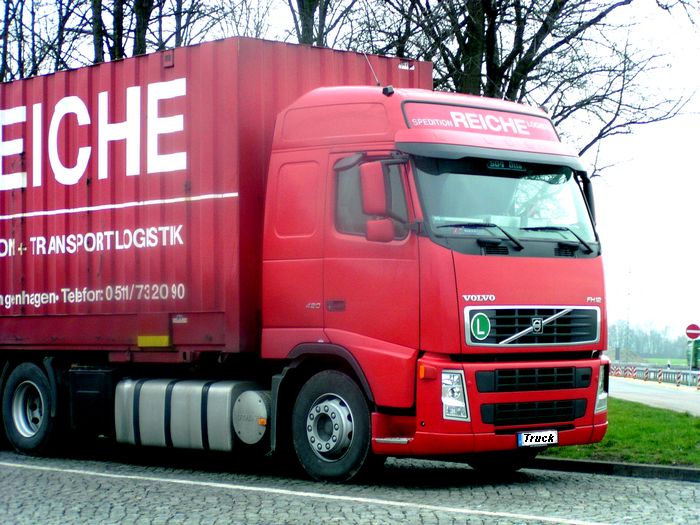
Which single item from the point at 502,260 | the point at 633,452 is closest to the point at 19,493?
the point at 502,260

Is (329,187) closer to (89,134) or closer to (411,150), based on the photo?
(411,150)

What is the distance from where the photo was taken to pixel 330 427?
11.0m

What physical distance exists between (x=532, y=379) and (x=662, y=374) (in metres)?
47.9

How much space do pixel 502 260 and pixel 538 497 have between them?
1.96m

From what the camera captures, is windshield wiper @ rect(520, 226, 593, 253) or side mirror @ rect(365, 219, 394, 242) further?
windshield wiper @ rect(520, 226, 593, 253)

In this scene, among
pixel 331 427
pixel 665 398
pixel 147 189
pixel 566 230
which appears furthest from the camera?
pixel 665 398

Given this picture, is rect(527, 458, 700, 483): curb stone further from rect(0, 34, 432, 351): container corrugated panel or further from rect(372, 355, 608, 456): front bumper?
rect(0, 34, 432, 351): container corrugated panel

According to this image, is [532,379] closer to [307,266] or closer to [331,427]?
[331,427]

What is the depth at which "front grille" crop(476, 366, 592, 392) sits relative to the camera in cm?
1039

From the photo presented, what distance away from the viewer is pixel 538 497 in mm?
10125

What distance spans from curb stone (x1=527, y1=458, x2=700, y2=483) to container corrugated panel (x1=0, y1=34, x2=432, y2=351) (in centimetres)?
334

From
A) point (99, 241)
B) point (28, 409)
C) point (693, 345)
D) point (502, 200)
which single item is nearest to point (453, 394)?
point (502, 200)

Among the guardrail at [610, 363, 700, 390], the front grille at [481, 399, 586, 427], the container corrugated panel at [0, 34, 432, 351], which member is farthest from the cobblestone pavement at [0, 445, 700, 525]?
the guardrail at [610, 363, 700, 390]

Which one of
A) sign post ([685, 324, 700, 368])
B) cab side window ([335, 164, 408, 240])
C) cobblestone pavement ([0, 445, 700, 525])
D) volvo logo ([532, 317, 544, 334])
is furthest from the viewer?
sign post ([685, 324, 700, 368])
